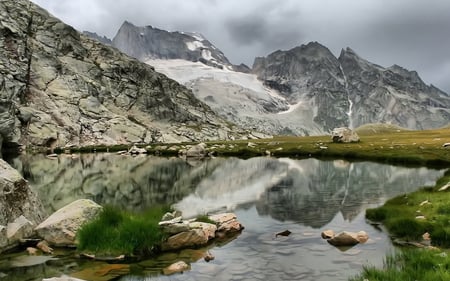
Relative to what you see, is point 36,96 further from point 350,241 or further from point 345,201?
point 350,241

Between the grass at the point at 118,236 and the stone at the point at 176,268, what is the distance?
2.54m

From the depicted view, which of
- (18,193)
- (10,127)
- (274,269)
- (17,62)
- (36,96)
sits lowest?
(274,269)

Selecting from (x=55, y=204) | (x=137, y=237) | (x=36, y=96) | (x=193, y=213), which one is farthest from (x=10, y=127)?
(x=137, y=237)

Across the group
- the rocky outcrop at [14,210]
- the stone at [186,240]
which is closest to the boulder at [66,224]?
the rocky outcrop at [14,210]

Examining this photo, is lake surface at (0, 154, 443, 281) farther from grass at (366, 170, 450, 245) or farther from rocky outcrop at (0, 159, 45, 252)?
rocky outcrop at (0, 159, 45, 252)

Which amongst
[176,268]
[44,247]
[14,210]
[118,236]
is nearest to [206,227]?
[118,236]

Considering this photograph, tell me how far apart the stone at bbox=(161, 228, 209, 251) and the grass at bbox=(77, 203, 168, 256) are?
48 cm

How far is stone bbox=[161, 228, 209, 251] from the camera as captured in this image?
2323 centimetres

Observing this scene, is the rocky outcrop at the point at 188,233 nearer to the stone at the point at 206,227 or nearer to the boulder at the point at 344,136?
the stone at the point at 206,227

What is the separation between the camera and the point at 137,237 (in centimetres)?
2256

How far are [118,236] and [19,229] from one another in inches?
239

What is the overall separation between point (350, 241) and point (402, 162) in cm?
6140

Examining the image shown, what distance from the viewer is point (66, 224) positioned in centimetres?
2466

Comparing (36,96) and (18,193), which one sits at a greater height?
(36,96)
